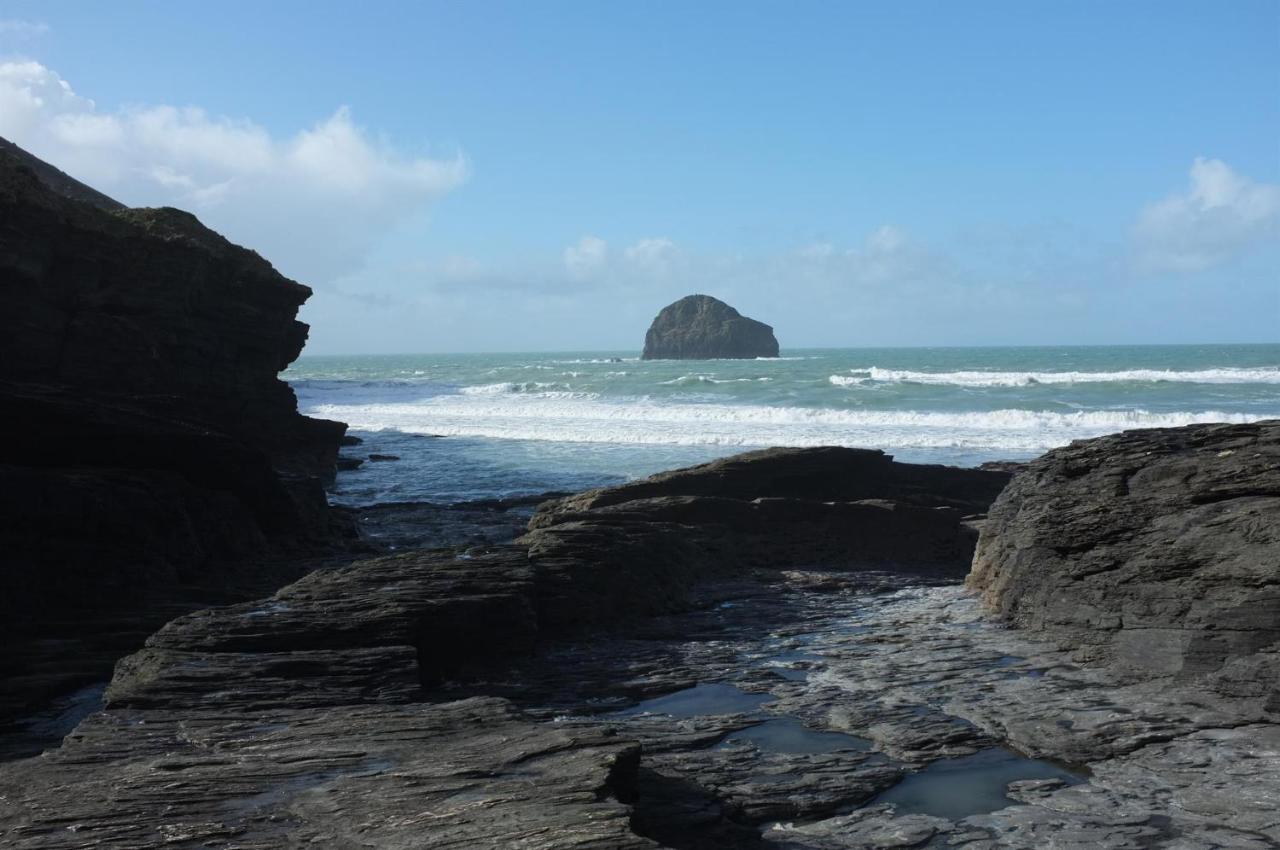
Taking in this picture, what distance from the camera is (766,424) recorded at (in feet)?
146

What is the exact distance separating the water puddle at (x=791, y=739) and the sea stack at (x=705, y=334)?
144134mm

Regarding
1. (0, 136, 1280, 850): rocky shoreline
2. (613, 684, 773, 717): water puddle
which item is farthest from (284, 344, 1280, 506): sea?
(613, 684, 773, 717): water puddle

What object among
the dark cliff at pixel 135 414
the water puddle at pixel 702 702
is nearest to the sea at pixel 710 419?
the dark cliff at pixel 135 414

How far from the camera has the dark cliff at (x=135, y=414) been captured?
12188 mm

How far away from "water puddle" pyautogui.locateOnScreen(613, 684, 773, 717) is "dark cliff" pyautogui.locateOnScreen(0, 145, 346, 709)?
5664mm

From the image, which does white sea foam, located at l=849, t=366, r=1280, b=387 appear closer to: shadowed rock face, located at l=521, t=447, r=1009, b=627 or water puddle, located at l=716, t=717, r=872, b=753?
shadowed rock face, located at l=521, t=447, r=1009, b=627

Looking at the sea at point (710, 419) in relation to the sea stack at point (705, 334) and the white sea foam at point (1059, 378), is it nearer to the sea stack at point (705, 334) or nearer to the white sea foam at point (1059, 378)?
the white sea foam at point (1059, 378)

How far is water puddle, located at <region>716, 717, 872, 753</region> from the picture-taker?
7.72 meters

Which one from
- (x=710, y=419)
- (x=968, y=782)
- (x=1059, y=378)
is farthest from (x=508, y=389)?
(x=968, y=782)

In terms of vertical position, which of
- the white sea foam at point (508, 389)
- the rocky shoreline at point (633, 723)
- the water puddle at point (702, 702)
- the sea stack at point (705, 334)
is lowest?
the water puddle at point (702, 702)

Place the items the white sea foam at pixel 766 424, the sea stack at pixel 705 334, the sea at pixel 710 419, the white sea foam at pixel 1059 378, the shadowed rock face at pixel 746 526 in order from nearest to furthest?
the shadowed rock face at pixel 746 526
the sea at pixel 710 419
the white sea foam at pixel 766 424
the white sea foam at pixel 1059 378
the sea stack at pixel 705 334

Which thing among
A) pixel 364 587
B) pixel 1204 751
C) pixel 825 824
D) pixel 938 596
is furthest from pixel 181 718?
pixel 938 596

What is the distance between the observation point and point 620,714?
8.67 m

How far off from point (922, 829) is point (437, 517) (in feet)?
48.9
